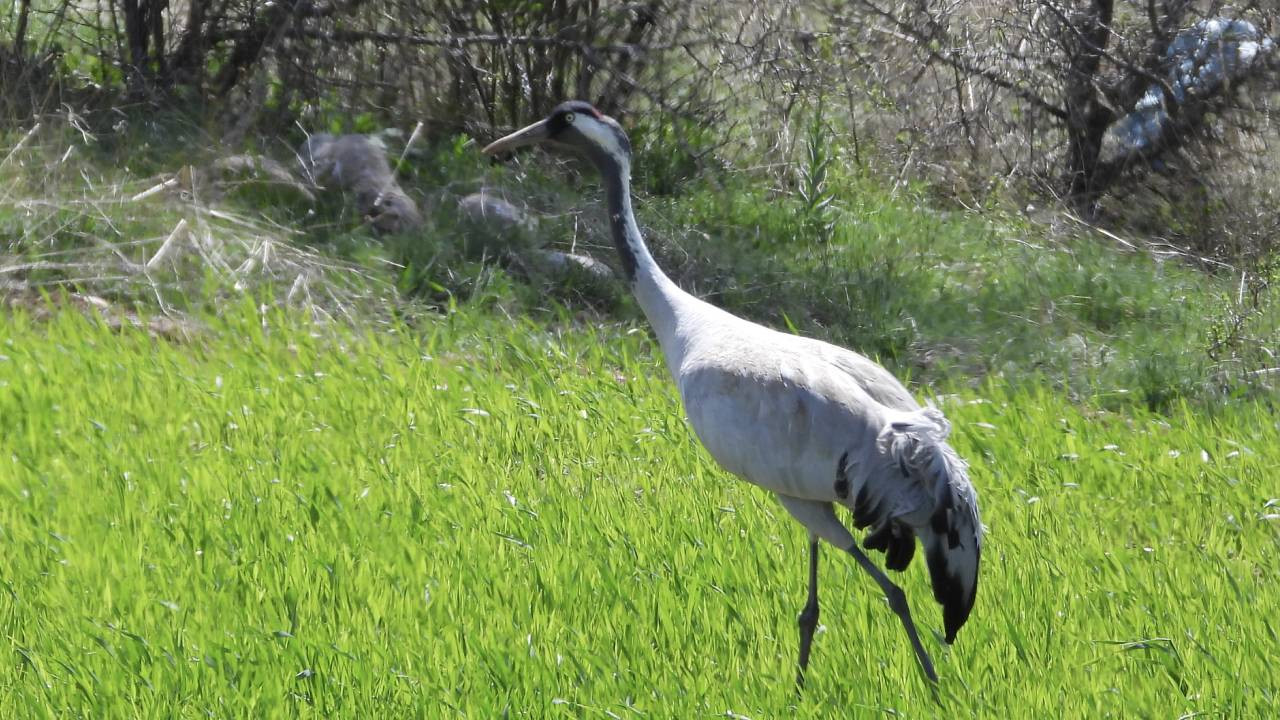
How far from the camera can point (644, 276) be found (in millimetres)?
5051

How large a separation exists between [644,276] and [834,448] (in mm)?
1187

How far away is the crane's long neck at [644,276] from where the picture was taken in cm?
498

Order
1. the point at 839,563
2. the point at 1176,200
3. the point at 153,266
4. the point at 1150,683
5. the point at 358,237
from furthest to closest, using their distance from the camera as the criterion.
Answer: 1. the point at 1176,200
2. the point at 358,237
3. the point at 153,266
4. the point at 839,563
5. the point at 1150,683

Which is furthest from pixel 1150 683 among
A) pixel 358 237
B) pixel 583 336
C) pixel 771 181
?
pixel 771 181

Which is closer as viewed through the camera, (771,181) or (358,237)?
(358,237)

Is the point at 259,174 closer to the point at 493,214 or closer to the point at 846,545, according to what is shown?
the point at 493,214

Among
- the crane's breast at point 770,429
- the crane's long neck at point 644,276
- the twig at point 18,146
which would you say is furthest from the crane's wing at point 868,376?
the twig at point 18,146

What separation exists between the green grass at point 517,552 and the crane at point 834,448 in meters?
0.30

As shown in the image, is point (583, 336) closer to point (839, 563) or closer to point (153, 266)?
point (153, 266)

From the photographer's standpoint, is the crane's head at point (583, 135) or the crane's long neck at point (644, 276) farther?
the crane's head at point (583, 135)

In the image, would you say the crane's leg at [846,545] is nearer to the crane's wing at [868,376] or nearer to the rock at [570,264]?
the crane's wing at [868,376]

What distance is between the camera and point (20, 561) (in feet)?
14.4

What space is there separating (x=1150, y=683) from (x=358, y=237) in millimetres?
5039

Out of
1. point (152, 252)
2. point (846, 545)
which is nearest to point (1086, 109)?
point (152, 252)
